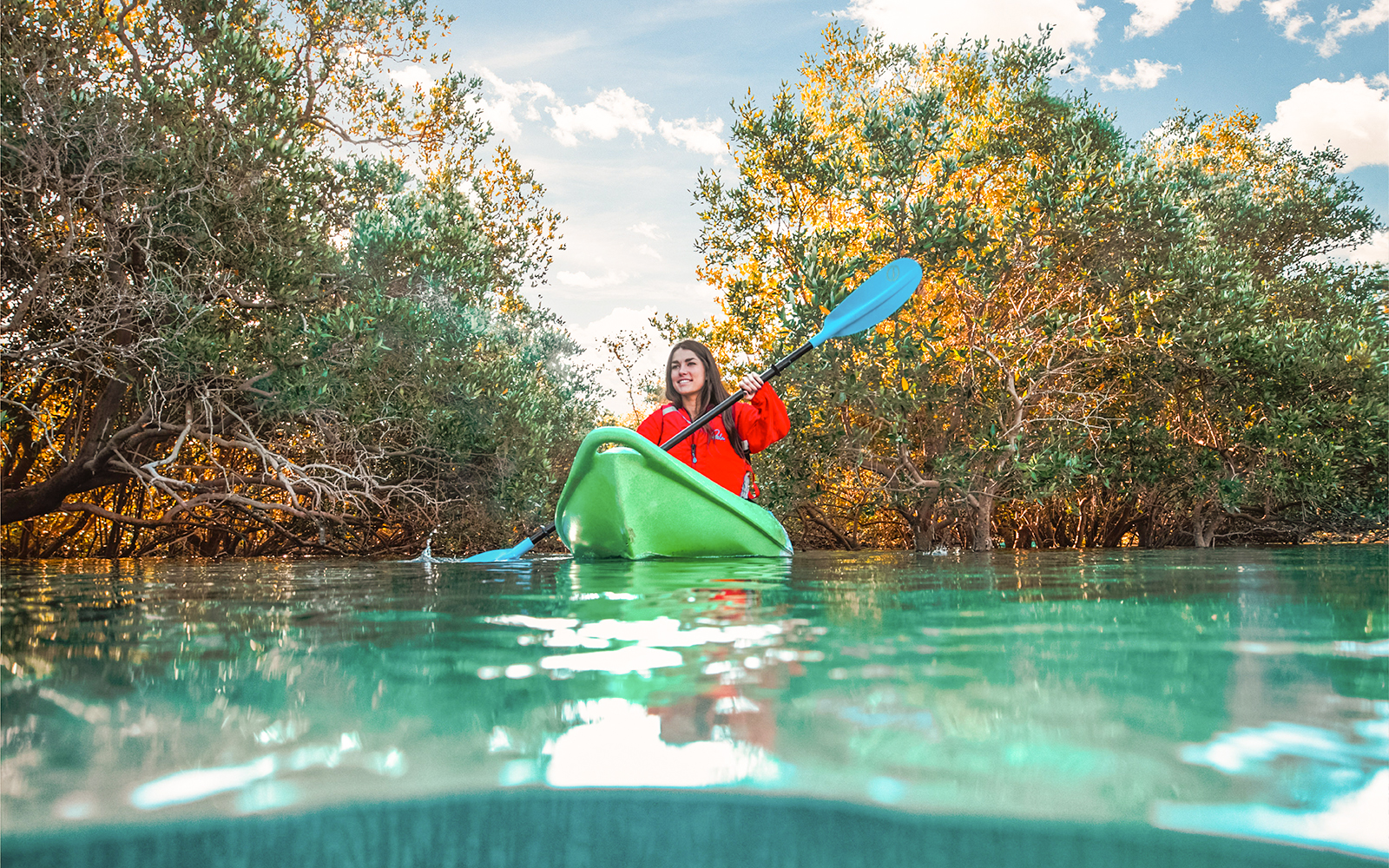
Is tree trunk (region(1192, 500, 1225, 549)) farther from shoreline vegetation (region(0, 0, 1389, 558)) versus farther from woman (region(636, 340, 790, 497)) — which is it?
woman (region(636, 340, 790, 497))

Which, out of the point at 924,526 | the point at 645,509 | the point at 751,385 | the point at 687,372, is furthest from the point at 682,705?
the point at 924,526

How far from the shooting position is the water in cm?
48

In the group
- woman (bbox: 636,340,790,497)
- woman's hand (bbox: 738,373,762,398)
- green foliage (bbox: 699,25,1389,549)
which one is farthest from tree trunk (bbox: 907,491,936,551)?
woman's hand (bbox: 738,373,762,398)

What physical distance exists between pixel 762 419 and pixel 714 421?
1.26ft

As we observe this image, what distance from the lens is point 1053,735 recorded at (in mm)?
585

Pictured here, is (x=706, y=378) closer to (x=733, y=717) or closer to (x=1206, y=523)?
(x=733, y=717)

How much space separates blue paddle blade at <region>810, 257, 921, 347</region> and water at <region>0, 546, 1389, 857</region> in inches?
187

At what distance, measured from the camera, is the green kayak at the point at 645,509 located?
13.9 ft

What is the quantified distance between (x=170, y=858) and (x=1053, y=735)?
0.60 m

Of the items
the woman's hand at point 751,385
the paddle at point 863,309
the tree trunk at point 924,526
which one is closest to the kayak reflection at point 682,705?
the woman's hand at point 751,385

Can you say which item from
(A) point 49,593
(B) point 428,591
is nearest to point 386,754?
(B) point 428,591

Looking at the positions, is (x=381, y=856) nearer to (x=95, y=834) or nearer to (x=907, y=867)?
(x=95, y=834)

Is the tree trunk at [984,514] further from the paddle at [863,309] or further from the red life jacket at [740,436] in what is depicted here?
the red life jacket at [740,436]

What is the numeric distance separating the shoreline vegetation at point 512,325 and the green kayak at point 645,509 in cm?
284
